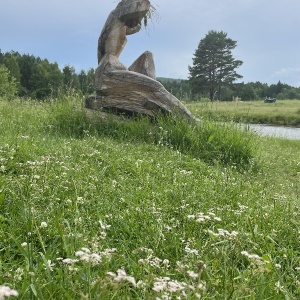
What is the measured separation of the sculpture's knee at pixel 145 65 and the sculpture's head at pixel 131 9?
1.06 meters

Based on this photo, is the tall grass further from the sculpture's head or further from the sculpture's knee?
the sculpture's head

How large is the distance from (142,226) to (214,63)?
65.6 metres

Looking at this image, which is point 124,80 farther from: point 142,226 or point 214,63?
point 214,63

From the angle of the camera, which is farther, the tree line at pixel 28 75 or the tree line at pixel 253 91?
the tree line at pixel 253 91

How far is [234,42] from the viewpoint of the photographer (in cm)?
6856

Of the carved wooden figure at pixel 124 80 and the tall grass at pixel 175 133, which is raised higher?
the carved wooden figure at pixel 124 80

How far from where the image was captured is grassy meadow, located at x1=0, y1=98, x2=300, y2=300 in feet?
5.75

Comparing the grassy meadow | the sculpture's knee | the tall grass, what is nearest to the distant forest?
the sculpture's knee

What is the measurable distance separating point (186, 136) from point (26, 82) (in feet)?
272

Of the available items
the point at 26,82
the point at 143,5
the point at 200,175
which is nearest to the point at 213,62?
the point at 26,82

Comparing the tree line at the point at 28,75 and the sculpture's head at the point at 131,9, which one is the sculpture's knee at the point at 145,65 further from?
the tree line at the point at 28,75

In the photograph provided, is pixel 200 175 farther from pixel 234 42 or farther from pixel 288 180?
pixel 234 42

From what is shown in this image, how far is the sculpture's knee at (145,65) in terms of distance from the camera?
10.1m

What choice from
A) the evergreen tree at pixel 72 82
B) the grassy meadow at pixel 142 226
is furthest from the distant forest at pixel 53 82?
the grassy meadow at pixel 142 226
